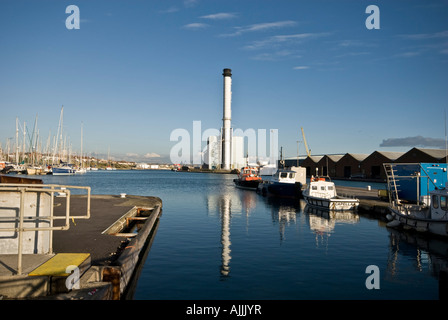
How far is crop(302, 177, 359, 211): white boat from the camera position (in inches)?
1406

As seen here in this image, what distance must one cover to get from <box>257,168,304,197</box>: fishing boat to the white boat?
10.1m

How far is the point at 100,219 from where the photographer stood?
21391mm

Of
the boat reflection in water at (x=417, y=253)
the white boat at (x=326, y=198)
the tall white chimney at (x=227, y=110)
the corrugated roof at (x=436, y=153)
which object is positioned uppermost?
the tall white chimney at (x=227, y=110)

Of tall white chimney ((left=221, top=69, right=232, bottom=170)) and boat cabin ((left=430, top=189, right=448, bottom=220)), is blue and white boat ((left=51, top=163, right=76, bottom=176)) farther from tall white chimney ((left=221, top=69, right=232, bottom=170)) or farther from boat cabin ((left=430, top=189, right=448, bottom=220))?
boat cabin ((left=430, top=189, right=448, bottom=220))

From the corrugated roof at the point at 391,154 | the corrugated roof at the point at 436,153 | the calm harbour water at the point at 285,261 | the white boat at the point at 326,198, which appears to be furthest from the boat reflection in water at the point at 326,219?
the corrugated roof at the point at 391,154

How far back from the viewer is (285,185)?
178ft

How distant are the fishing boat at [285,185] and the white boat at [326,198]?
1015cm

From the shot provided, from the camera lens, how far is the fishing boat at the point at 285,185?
176 feet

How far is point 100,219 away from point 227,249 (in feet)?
27.9

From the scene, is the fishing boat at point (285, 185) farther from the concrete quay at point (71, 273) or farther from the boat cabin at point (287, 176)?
the concrete quay at point (71, 273)

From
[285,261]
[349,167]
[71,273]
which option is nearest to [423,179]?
[285,261]
